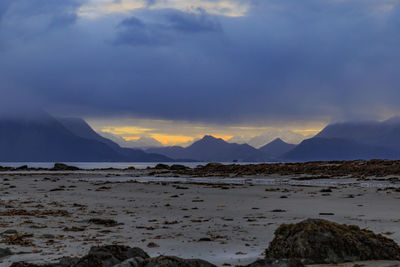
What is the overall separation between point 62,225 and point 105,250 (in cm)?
630

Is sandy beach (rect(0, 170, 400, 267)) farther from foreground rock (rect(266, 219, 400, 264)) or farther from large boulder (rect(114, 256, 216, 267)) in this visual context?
large boulder (rect(114, 256, 216, 267))

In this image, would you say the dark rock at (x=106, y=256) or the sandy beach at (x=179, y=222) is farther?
the sandy beach at (x=179, y=222)

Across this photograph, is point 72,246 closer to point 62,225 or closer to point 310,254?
point 62,225

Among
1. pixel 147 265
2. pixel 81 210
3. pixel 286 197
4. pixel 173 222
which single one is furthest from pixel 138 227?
pixel 286 197

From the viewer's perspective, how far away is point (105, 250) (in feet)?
23.3

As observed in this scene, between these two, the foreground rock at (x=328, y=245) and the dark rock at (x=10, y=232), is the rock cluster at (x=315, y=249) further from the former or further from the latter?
the dark rock at (x=10, y=232)

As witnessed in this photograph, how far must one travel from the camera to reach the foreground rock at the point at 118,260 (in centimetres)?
615

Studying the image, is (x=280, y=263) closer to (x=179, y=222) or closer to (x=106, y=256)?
(x=106, y=256)

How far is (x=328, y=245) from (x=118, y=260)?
3745mm

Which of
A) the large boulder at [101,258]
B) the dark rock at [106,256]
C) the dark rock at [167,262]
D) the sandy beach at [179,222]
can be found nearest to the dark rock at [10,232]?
the sandy beach at [179,222]

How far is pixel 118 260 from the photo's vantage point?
23.2 feet

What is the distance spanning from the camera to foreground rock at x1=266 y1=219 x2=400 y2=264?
7.12 metres

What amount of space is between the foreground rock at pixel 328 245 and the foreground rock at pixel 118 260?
1654 millimetres

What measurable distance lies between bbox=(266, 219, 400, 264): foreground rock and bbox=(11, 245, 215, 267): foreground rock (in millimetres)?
1654
